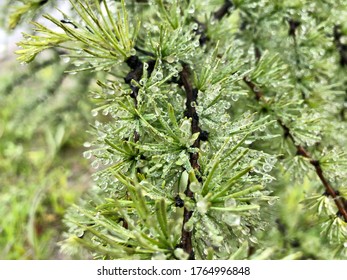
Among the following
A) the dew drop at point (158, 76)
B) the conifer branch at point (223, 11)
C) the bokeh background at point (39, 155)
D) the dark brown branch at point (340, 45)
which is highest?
the dew drop at point (158, 76)

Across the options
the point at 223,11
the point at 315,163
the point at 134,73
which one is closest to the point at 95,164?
the point at 134,73

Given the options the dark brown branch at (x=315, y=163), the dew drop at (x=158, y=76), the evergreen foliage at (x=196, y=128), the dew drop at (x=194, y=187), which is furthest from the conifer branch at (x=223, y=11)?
the dew drop at (x=194, y=187)

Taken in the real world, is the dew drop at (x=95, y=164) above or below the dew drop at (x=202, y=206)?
below

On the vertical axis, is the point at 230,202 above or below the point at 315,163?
above

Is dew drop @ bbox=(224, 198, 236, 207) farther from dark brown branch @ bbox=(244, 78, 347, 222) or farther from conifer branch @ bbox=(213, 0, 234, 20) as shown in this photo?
conifer branch @ bbox=(213, 0, 234, 20)

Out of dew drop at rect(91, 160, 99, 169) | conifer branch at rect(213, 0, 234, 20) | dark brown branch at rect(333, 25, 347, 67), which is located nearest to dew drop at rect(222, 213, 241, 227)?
dew drop at rect(91, 160, 99, 169)

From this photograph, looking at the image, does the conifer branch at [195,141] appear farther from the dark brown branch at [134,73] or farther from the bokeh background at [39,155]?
the bokeh background at [39,155]

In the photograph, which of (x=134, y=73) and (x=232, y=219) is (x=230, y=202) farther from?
A: (x=134, y=73)

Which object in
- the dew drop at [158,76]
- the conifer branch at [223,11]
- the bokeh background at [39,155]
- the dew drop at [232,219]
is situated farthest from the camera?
the bokeh background at [39,155]

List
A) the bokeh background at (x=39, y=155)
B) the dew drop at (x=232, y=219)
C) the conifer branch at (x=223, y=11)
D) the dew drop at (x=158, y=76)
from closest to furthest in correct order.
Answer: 1. the dew drop at (x=232, y=219)
2. the dew drop at (x=158, y=76)
3. the conifer branch at (x=223, y=11)
4. the bokeh background at (x=39, y=155)
